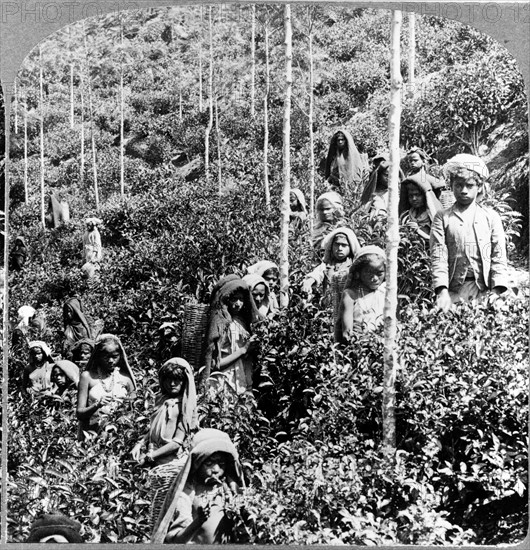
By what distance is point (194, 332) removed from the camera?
224 inches

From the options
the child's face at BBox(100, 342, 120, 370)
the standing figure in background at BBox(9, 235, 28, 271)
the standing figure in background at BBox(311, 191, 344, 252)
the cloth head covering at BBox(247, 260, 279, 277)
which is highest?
the standing figure in background at BBox(311, 191, 344, 252)

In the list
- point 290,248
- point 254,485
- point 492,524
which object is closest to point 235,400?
point 254,485

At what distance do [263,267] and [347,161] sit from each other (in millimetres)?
709

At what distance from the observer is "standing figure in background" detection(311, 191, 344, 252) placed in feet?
18.9

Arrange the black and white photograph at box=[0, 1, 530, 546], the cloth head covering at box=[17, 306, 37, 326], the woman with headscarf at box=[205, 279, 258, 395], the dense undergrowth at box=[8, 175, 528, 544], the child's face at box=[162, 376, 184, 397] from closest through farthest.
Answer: the dense undergrowth at box=[8, 175, 528, 544] → the black and white photograph at box=[0, 1, 530, 546] → the child's face at box=[162, 376, 184, 397] → the woman with headscarf at box=[205, 279, 258, 395] → the cloth head covering at box=[17, 306, 37, 326]

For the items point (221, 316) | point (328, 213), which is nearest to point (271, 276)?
point (221, 316)

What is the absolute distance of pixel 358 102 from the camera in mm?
5723

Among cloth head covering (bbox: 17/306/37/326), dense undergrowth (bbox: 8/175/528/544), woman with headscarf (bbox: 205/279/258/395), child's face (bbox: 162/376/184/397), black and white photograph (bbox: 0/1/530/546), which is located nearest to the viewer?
dense undergrowth (bbox: 8/175/528/544)

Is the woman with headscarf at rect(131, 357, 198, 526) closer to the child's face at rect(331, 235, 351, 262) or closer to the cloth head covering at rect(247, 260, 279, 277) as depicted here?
the cloth head covering at rect(247, 260, 279, 277)

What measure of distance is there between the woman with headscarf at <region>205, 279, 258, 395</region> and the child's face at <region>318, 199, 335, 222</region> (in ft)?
1.78

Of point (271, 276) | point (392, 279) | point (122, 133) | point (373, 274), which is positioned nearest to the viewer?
point (392, 279)

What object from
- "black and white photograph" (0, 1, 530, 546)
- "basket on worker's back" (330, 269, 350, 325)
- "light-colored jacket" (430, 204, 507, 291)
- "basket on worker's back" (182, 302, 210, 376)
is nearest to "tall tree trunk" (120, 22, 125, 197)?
"black and white photograph" (0, 1, 530, 546)

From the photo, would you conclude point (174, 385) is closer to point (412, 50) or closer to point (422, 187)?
point (422, 187)

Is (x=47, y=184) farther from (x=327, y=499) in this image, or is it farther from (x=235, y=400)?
(x=327, y=499)
